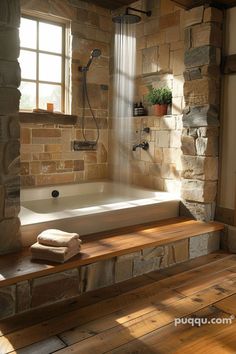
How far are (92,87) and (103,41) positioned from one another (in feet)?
2.06

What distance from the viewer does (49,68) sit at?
4.23 meters

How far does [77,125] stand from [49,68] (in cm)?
75

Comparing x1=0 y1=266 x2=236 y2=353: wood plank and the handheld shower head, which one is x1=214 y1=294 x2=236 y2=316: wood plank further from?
the handheld shower head

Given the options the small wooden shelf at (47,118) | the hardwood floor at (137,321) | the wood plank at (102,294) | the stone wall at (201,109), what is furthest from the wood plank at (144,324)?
the small wooden shelf at (47,118)

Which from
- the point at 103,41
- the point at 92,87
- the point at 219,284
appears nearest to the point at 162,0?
the point at 103,41

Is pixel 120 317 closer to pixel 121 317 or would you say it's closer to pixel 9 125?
pixel 121 317

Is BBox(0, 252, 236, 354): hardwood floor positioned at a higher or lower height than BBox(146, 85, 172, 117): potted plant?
lower

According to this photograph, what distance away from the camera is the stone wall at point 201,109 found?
3.23m

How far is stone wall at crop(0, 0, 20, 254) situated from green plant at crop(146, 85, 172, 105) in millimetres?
2057

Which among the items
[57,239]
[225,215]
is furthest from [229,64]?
[57,239]

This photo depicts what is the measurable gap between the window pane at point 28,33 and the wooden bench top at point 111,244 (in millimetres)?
2435

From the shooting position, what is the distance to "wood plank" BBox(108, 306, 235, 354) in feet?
5.87

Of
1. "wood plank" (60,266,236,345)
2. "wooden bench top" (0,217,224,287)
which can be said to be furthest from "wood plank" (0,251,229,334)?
"wooden bench top" (0,217,224,287)

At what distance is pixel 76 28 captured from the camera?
4.30 meters
